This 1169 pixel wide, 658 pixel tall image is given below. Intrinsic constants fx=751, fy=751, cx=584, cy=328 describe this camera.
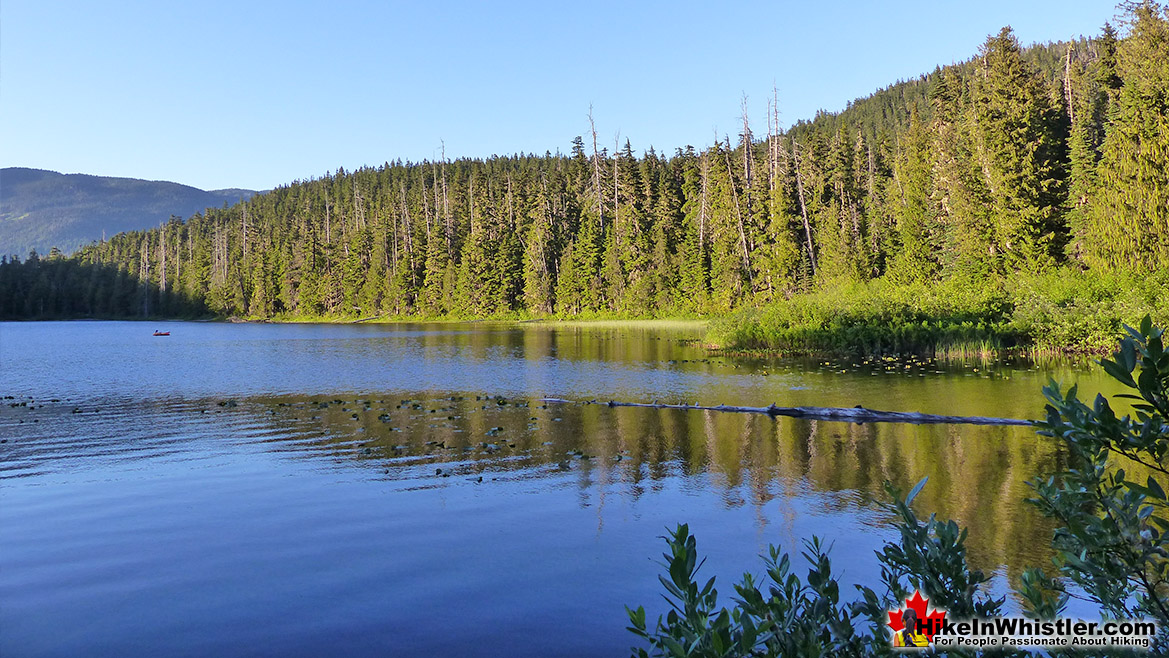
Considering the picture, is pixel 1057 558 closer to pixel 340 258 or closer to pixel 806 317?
pixel 806 317

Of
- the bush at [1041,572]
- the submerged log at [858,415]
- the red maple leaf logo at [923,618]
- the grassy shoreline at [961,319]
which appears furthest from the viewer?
the grassy shoreline at [961,319]

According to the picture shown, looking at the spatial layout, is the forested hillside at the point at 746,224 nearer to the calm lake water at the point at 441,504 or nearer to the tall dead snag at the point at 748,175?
the tall dead snag at the point at 748,175

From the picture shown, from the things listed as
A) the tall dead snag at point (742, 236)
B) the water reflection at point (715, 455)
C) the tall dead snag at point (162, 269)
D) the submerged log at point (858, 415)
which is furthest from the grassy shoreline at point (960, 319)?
the tall dead snag at point (162, 269)

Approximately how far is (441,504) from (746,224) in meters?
59.1

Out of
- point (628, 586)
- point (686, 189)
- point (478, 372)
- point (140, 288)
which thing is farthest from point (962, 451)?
point (140, 288)

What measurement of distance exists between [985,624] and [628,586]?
459cm

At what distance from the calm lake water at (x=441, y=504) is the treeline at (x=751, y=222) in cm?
1977

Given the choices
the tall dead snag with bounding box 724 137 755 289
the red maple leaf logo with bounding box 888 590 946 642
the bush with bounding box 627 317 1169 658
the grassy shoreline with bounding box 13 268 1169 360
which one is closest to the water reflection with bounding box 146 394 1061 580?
the bush with bounding box 627 317 1169 658

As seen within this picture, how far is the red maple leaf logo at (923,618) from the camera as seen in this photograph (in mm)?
3107

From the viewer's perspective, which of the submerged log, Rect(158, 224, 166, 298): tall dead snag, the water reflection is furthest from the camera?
Rect(158, 224, 166, 298): tall dead snag

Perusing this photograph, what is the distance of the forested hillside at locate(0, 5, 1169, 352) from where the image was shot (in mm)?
37688

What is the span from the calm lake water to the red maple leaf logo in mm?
3478

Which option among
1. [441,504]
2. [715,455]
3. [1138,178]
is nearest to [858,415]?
[715,455]

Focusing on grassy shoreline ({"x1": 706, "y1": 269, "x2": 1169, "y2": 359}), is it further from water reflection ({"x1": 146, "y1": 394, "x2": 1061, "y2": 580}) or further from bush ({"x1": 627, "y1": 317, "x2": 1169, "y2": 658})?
bush ({"x1": 627, "y1": 317, "x2": 1169, "y2": 658})
